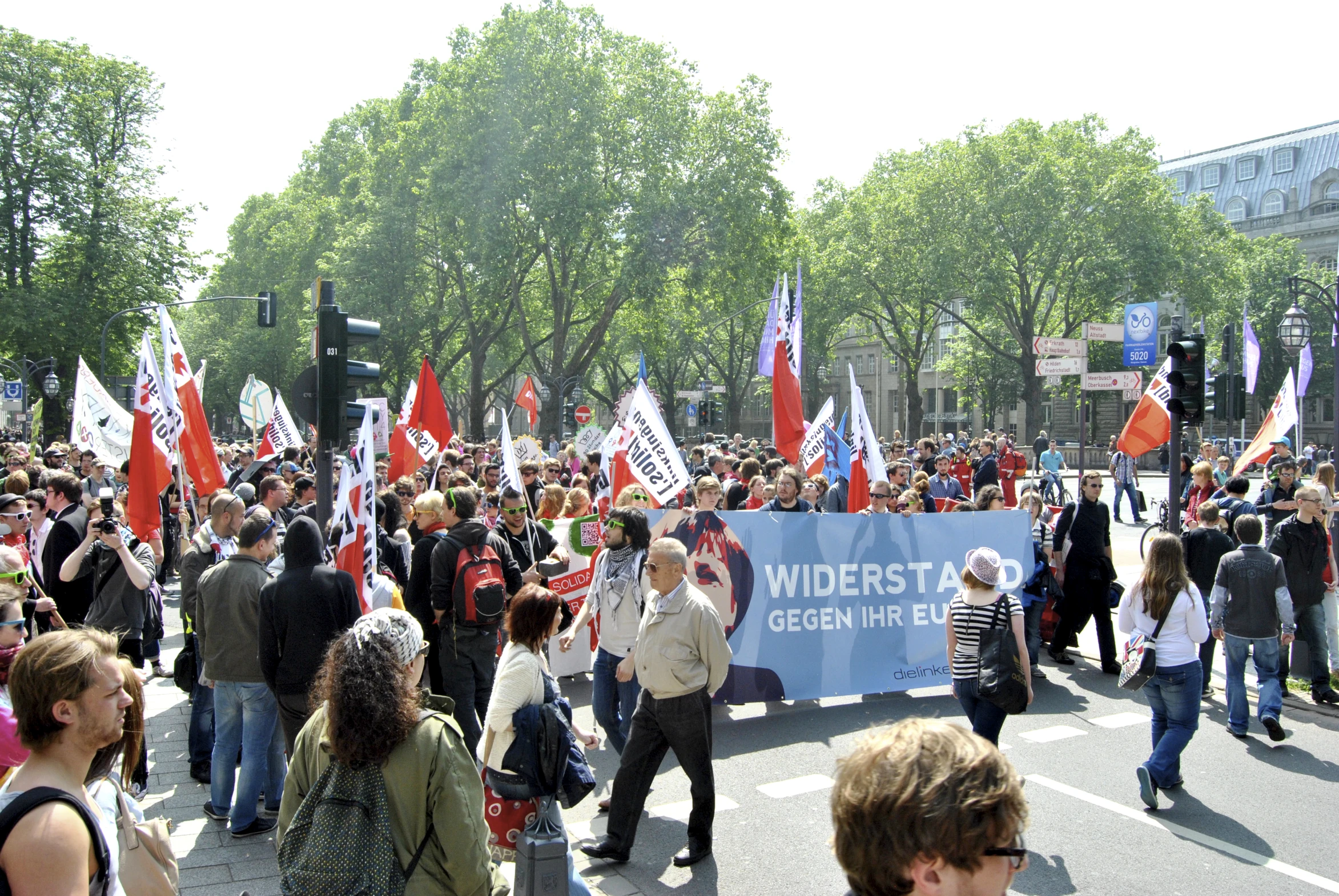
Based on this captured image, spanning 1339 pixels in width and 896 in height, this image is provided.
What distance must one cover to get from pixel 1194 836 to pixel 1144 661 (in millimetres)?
1010

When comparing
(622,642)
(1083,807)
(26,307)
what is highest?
(26,307)

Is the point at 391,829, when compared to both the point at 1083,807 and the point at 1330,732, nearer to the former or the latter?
the point at 1083,807

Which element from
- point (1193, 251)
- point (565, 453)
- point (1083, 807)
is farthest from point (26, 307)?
point (1193, 251)

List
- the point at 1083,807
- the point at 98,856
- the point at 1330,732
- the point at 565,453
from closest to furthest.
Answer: the point at 98,856 → the point at 1083,807 → the point at 1330,732 → the point at 565,453

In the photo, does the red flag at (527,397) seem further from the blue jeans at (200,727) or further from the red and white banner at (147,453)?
the blue jeans at (200,727)

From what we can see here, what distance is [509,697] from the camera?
4.12 m

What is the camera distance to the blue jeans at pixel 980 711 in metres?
5.38

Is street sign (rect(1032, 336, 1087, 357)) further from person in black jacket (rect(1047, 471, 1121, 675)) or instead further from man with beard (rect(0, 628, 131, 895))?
man with beard (rect(0, 628, 131, 895))

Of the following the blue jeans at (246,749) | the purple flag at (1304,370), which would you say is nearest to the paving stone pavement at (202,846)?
the blue jeans at (246,749)

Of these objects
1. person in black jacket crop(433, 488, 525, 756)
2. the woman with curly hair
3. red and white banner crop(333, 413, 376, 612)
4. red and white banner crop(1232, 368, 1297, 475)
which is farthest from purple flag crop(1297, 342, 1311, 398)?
the woman with curly hair

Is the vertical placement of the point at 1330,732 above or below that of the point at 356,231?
below

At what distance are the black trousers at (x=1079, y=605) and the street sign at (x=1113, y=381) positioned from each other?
6.43 m

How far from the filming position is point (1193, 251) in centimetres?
4312

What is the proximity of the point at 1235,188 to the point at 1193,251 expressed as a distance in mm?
41096
